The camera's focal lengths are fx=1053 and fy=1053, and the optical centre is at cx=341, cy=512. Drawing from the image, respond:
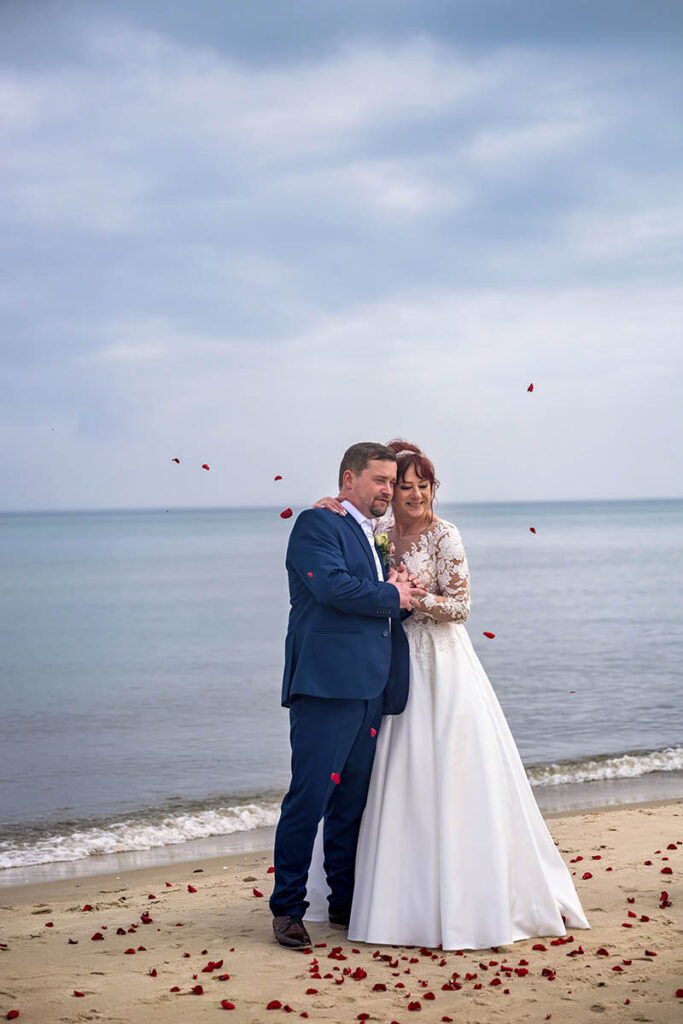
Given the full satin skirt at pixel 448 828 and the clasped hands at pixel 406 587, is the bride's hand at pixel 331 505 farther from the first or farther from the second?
the full satin skirt at pixel 448 828

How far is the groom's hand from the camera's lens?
495cm

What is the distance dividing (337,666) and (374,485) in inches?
34.7

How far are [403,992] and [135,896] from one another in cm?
284

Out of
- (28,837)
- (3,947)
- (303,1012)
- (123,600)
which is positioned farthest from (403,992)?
(123,600)

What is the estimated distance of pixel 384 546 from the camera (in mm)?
5336

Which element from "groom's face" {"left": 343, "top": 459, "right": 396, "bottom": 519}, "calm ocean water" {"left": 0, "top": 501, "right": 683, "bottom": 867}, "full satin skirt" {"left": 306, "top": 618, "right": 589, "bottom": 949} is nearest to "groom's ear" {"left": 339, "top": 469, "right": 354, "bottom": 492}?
"groom's face" {"left": 343, "top": 459, "right": 396, "bottom": 519}

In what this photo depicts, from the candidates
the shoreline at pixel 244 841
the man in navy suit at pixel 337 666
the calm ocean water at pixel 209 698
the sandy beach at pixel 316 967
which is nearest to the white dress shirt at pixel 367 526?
the man in navy suit at pixel 337 666

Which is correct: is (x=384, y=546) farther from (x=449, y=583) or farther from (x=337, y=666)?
(x=337, y=666)

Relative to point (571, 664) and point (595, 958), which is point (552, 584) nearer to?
point (571, 664)

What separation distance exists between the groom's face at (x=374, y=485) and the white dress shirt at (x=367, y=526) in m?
0.05

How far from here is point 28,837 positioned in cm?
880

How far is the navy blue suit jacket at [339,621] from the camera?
488 centimetres

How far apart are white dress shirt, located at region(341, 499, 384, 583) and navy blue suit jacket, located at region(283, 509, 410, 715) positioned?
4 cm

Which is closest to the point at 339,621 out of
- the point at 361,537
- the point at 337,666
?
the point at 337,666
